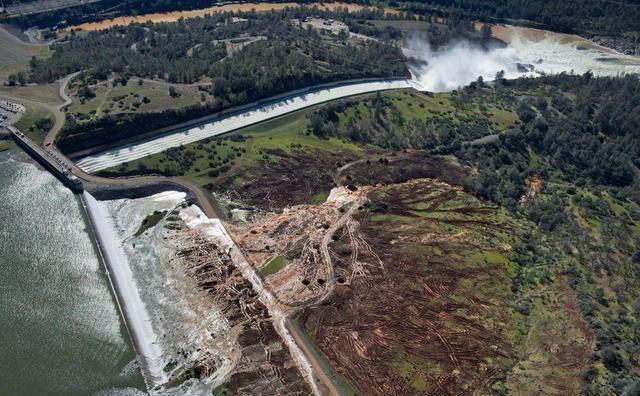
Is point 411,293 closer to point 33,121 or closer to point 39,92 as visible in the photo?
point 33,121

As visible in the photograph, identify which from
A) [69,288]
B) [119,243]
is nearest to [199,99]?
[119,243]

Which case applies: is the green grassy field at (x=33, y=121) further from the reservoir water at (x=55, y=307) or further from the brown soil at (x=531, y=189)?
the brown soil at (x=531, y=189)

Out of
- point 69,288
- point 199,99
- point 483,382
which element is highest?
point 199,99

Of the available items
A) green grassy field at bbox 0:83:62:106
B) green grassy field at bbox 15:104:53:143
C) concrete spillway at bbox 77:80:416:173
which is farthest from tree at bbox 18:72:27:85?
concrete spillway at bbox 77:80:416:173

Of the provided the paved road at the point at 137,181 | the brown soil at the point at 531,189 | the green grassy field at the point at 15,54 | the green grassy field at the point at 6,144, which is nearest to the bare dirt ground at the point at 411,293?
the paved road at the point at 137,181

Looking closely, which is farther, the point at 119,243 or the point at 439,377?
the point at 119,243

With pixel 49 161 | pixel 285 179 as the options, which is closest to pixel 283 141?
pixel 285 179

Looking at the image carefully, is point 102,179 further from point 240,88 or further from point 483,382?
point 483,382
